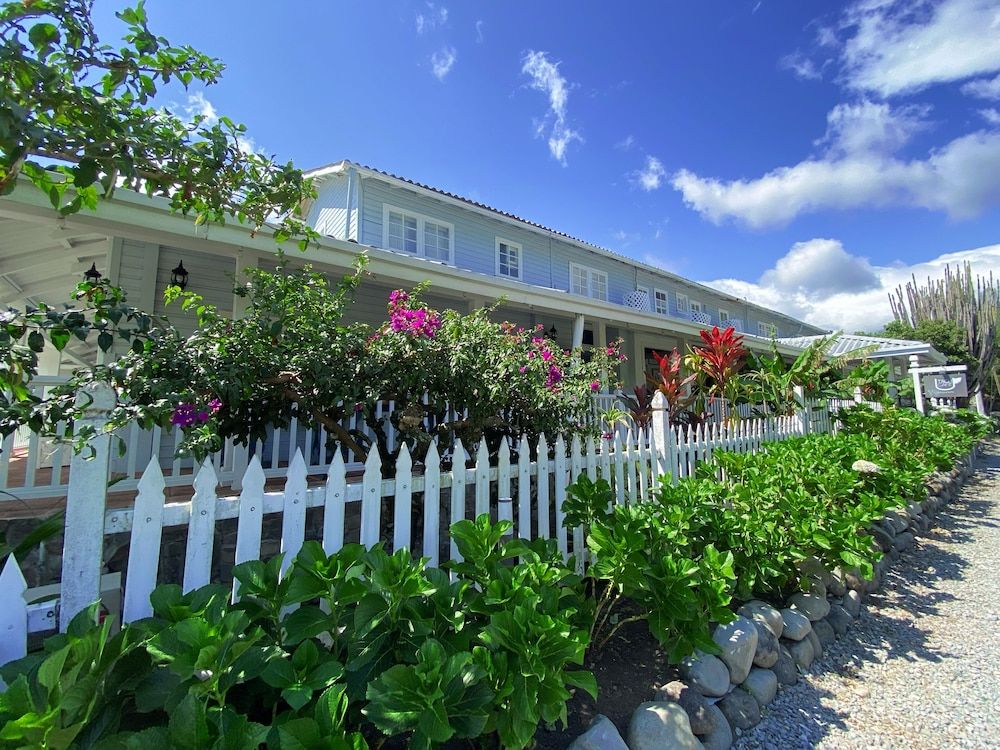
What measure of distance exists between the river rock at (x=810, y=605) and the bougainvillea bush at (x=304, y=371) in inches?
83.3

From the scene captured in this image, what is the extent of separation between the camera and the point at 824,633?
3408 millimetres

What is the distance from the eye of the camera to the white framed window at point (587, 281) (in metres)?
14.3

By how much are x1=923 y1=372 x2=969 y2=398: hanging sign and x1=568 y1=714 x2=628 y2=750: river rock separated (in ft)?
51.9

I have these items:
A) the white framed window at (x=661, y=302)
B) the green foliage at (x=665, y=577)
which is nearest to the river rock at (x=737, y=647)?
the green foliage at (x=665, y=577)

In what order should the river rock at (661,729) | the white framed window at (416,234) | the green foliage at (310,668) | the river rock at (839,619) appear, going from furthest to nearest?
the white framed window at (416,234) < the river rock at (839,619) < the river rock at (661,729) < the green foliage at (310,668)

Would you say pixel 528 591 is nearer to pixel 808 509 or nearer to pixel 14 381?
pixel 14 381

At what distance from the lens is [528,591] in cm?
178

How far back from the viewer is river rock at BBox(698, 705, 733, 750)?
2.27 m

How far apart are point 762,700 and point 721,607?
3.10 ft

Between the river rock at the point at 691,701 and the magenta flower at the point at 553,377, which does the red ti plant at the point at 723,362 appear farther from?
the river rock at the point at 691,701

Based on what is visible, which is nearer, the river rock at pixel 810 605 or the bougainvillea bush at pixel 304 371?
the bougainvillea bush at pixel 304 371

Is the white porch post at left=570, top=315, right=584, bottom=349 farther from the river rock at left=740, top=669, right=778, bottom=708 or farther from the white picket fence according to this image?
the river rock at left=740, top=669, right=778, bottom=708

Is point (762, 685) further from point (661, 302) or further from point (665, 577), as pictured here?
point (661, 302)

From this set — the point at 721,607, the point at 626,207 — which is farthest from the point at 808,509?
the point at 626,207
